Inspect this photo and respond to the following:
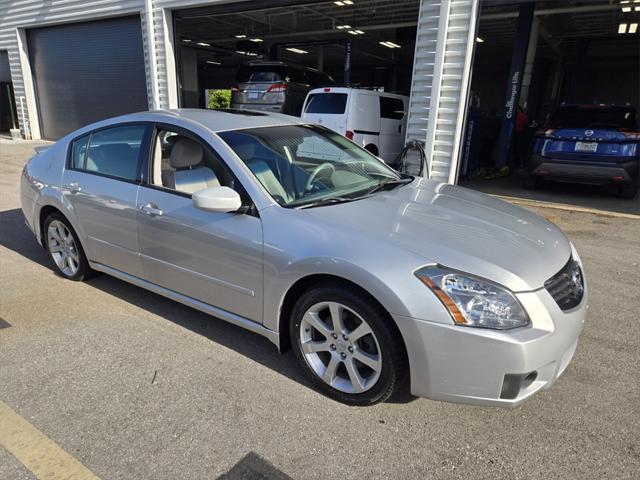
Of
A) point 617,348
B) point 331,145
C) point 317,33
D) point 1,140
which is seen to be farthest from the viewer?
point 317,33

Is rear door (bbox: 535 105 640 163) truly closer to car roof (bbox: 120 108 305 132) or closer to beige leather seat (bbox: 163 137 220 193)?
car roof (bbox: 120 108 305 132)

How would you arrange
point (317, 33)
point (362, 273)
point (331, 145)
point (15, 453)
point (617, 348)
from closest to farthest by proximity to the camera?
point (15, 453) → point (362, 273) → point (617, 348) → point (331, 145) → point (317, 33)

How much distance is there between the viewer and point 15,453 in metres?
2.09

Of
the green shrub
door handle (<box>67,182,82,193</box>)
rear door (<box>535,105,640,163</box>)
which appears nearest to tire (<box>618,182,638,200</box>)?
rear door (<box>535,105,640,163</box>)

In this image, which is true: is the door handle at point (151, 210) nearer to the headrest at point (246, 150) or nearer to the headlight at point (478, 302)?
the headrest at point (246, 150)

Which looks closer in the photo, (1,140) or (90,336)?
(90,336)

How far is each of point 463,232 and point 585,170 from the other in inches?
269

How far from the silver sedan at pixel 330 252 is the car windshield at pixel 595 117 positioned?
6336 millimetres

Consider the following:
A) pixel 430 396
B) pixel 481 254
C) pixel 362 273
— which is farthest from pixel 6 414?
pixel 481 254

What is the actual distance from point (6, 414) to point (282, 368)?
1464 mm

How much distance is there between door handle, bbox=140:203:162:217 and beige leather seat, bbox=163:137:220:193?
0.18m

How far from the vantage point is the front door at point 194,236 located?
269 centimetres

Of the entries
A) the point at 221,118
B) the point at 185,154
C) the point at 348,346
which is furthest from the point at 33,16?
the point at 348,346

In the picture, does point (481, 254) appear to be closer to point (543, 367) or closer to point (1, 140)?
point (543, 367)
